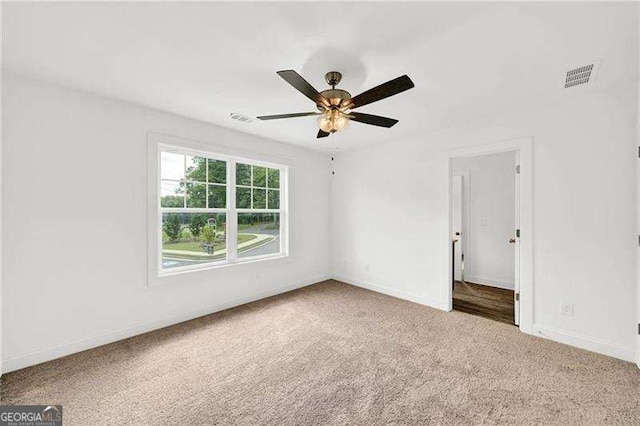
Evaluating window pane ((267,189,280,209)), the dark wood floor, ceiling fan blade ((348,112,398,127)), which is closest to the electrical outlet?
the dark wood floor

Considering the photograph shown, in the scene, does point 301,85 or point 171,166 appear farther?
point 171,166

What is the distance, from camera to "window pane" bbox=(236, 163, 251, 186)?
3.80 meters

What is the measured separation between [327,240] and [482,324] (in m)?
2.81

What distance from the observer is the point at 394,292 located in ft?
13.3

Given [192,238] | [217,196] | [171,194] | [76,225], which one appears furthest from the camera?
[217,196]

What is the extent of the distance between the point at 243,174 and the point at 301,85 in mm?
2456

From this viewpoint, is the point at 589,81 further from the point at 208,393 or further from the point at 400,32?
the point at 208,393

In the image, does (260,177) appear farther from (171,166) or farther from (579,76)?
(579,76)

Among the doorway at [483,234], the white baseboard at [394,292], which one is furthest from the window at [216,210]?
the doorway at [483,234]

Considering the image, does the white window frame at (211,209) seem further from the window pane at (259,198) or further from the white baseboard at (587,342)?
the white baseboard at (587,342)

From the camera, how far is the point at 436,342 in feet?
8.63

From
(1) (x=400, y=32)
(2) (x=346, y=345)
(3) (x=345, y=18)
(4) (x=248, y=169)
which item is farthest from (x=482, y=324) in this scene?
(4) (x=248, y=169)

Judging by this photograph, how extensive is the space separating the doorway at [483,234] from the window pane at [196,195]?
3330mm

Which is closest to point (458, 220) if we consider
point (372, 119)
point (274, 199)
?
point (274, 199)
